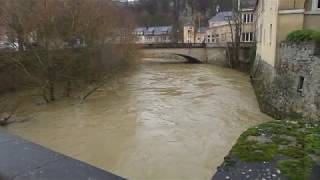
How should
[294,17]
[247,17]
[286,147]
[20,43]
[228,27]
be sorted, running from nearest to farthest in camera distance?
1. [286,147]
2. [294,17]
3. [20,43]
4. [247,17]
5. [228,27]

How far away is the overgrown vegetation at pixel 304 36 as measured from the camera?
481 inches

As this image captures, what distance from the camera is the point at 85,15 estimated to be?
21.9 m

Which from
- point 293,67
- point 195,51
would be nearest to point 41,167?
point 293,67

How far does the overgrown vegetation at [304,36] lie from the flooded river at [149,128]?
3.31m

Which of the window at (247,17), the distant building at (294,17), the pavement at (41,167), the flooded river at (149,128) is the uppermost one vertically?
the window at (247,17)

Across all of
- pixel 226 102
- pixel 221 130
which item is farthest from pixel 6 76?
pixel 221 130

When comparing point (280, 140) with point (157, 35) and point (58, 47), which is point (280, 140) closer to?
point (58, 47)

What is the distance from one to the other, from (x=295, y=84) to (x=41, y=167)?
12.9 m

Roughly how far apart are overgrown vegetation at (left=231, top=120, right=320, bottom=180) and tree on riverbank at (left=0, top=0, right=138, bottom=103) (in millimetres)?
16590

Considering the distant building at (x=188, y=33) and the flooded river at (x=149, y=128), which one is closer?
the flooded river at (x=149, y=128)

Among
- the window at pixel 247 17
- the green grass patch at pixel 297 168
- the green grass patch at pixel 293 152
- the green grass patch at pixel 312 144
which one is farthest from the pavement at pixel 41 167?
the window at pixel 247 17

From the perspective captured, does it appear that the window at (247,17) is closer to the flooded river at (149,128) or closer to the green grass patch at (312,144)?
the flooded river at (149,128)

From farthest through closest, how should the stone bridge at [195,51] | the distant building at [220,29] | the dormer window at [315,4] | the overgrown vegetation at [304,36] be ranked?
1. the distant building at [220,29]
2. the stone bridge at [195,51]
3. the dormer window at [315,4]
4. the overgrown vegetation at [304,36]

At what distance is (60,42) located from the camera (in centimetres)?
2009
